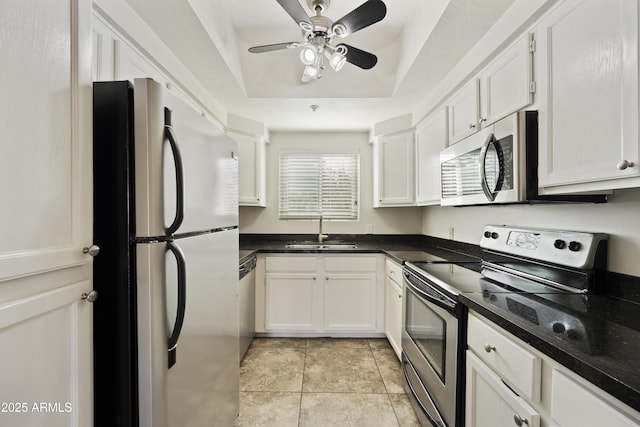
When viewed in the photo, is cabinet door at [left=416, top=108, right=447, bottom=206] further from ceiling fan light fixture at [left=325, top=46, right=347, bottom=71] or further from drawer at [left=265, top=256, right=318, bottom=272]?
drawer at [left=265, top=256, right=318, bottom=272]

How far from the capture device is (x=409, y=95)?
242 centimetres

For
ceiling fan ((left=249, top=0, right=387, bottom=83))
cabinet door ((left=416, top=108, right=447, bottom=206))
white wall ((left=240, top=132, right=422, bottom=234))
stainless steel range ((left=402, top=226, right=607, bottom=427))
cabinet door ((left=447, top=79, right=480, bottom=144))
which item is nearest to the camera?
stainless steel range ((left=402, top=226, right=607, bottom=427))

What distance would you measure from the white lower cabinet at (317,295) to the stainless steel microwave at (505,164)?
1444 mm

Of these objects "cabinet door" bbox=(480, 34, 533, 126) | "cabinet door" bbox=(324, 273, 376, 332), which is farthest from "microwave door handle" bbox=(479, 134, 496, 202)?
"cabinet door" bbox=(324, 273, 376, 332)

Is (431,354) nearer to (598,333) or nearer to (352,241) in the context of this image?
(598,333)

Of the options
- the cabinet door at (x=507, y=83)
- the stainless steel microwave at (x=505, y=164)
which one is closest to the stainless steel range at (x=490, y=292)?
the stainless steel microwave at (x=505, y=164)

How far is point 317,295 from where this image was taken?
2.85 meters

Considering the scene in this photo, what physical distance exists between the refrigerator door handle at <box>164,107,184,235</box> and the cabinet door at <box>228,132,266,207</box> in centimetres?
202

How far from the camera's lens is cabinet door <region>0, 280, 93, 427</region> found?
0.61m

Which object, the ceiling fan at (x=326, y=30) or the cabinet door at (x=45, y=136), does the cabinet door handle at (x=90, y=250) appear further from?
the ceiling fan at (x=326, y=30)

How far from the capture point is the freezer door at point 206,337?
1050mm

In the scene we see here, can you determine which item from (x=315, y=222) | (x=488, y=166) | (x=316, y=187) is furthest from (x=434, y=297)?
(x=316, y=187)

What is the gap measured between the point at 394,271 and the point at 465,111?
138 cm

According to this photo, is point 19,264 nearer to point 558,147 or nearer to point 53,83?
point 53,83
